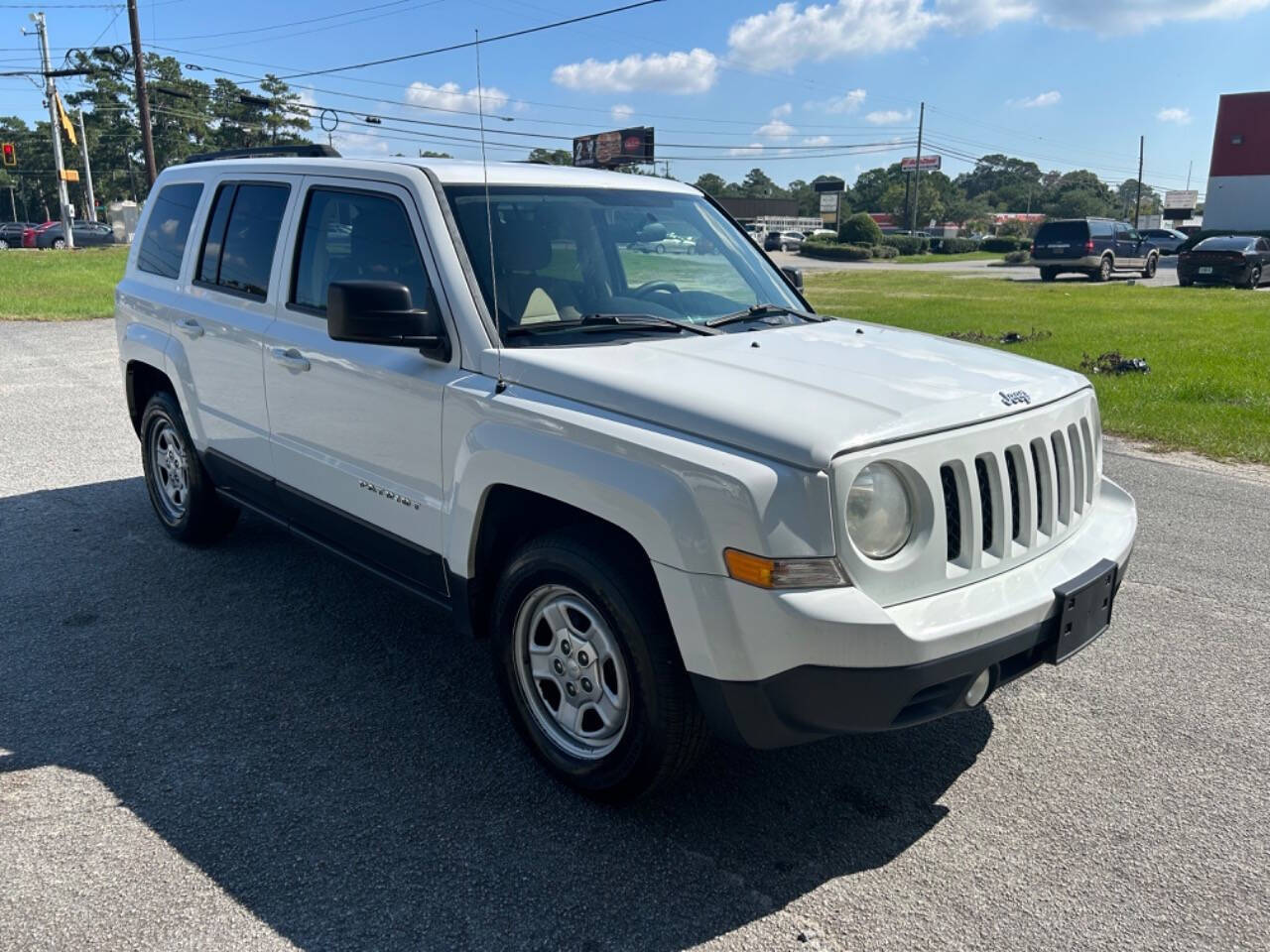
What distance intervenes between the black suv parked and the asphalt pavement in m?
28.1

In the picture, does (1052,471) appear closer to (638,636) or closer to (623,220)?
(638,636)

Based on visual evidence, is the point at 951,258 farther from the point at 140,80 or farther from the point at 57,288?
the point at 57,288

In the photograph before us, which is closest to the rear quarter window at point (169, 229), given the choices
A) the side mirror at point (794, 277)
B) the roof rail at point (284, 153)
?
the roof rail at point (284, 153)

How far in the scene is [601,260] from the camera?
158 inches

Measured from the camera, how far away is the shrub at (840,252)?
5531 centimetres

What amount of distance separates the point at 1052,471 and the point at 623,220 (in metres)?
2.04

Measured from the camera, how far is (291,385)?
4.28 meters

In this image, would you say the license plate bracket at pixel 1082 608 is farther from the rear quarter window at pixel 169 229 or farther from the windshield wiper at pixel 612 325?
the rear quarter window at pixel 169 229

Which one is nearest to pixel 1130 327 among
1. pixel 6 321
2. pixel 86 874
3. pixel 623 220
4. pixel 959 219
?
pixel 623 220

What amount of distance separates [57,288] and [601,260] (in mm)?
24699

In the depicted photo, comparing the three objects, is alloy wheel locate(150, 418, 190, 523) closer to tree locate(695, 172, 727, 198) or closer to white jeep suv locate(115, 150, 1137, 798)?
white jeep suv locate(115, 150, 1137, 798)

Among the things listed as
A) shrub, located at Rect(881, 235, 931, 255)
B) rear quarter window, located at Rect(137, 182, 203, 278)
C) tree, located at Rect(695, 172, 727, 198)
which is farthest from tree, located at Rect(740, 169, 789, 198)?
rear quarter window, located at Rect(137, 182, 203, 278)

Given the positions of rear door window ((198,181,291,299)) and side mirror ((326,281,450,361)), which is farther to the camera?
rear door window ((198,181,291,299))

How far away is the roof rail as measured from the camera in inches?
183
